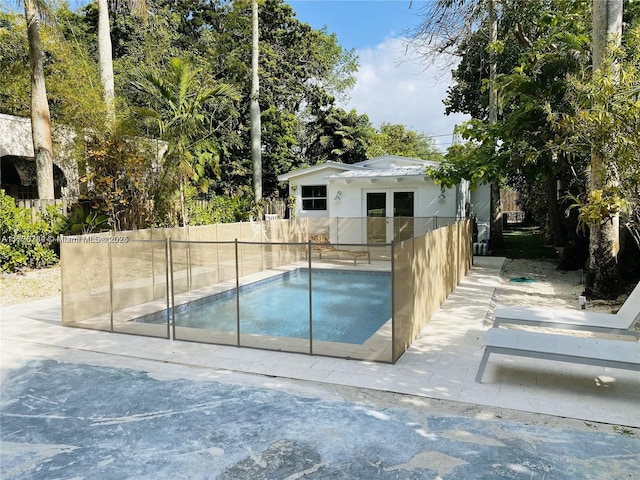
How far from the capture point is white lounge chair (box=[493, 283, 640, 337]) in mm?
5184

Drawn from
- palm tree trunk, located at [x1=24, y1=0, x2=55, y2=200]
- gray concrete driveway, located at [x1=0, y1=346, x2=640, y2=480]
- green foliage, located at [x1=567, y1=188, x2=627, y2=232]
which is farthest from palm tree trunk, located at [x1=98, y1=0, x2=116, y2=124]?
green foliage, located at [x1=567, y1=188, x2=627, y2=232]

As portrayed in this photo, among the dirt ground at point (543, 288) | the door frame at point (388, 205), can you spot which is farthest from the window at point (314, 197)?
the dirt ground at point (543, 288)

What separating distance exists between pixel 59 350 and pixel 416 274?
16.9ft

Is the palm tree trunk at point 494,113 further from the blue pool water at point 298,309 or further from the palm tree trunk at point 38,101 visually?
the palm tree trunk at point 38,101

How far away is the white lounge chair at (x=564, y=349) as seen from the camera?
4305 millimetres

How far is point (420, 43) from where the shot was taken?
15203 mm

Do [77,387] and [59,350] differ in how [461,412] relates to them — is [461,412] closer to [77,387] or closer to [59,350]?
[77,387]

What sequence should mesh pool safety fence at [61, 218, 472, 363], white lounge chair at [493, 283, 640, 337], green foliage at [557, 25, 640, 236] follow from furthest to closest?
green foliage at [557, 25, 640, 236]
mesh pool safety fence at [61, 218, 472, 363]
white lounge chair at [493, 283, 640, 337]

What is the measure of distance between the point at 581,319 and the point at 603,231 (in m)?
4.31

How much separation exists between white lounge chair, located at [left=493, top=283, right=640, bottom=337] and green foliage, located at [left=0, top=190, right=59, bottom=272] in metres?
10.7

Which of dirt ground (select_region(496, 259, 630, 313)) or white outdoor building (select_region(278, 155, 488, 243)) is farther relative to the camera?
white outdoor building (select_region(278, 155, 488, 243))

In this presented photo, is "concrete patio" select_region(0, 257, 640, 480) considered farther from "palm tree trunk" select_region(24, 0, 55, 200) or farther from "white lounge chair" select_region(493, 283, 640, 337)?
"palm tree trunk" select_region(24, 0, 55, 200)

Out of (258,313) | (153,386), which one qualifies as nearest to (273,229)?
(258,313)

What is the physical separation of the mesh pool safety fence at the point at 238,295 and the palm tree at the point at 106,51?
530 centimetres
